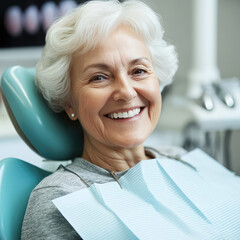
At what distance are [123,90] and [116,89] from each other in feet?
0.09

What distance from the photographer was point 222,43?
3.00m

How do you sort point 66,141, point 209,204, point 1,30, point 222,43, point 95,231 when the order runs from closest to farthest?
1. point 95,231
2. point 209,204
3. point 66,141
4. point 1,30
5. point 222,43

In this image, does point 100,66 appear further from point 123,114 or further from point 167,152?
point 167,152

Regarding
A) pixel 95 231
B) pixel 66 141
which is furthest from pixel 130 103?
pixel 95 231

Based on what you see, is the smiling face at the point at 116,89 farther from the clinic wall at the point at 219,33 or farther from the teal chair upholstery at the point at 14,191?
the clinic wall at the point at 219,33

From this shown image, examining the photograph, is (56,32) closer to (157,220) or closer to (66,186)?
(66,186)

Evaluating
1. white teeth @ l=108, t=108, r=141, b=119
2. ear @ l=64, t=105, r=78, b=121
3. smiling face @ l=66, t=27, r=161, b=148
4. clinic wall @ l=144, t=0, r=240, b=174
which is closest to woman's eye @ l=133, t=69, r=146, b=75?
smiling face @ l=66, t=27, r=161, b=148

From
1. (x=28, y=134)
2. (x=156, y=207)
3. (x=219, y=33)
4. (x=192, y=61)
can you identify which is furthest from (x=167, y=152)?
(x=219, y=33)

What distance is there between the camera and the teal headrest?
1176mm

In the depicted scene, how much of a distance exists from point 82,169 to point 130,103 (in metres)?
0.24

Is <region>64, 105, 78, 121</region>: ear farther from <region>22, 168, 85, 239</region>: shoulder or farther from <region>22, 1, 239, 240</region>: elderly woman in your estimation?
<region>22, 168, 85, 239</region>: shoulder

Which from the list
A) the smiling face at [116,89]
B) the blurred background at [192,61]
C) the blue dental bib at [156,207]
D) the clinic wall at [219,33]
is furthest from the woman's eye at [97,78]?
the clinic wall at [219,33]

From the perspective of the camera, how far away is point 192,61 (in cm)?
254

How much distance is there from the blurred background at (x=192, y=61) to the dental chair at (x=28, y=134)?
0.62 metres
